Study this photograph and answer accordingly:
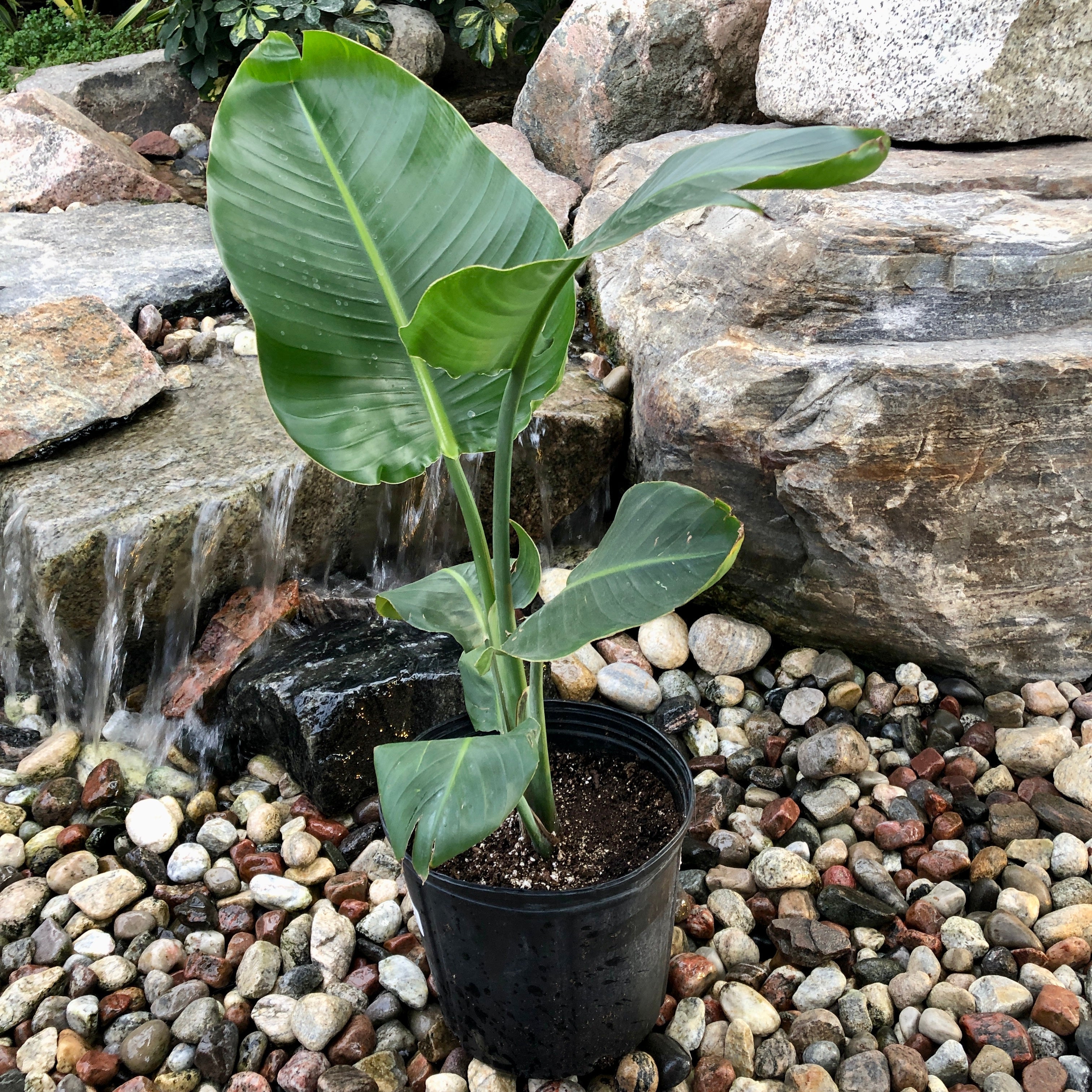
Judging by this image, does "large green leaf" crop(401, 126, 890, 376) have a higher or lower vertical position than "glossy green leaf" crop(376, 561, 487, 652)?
higher

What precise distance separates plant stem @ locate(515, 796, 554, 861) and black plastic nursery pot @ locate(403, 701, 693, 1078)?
12 cm

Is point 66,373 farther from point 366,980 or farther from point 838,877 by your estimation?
point 838,877

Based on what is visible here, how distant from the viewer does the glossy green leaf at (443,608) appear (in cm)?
130

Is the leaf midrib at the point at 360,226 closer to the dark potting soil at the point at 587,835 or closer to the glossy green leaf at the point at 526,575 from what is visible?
the glossy green leaf at the point at 526,575

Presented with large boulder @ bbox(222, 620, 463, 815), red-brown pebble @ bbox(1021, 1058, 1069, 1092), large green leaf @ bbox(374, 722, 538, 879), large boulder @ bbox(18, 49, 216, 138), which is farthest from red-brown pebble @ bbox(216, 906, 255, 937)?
large boulder @ bbox(18, 49, 216, 138)

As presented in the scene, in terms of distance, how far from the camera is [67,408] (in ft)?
7.86

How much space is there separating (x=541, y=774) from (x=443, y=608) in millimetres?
254

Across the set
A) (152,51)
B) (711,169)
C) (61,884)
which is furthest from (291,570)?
(152,51)

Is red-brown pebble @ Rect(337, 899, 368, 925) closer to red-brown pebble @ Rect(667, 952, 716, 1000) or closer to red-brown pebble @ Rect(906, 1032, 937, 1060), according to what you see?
red-brown pebble @ Rect(667, 952, 716, 1000)

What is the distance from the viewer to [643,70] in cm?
322

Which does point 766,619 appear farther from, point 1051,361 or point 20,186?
point 20,186

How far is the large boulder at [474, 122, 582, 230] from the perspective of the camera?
3312 mm

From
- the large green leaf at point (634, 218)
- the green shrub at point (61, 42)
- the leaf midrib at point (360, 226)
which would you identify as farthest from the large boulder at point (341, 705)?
the green shrub at point (61, 42)

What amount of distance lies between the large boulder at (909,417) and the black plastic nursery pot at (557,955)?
30.6 inches
